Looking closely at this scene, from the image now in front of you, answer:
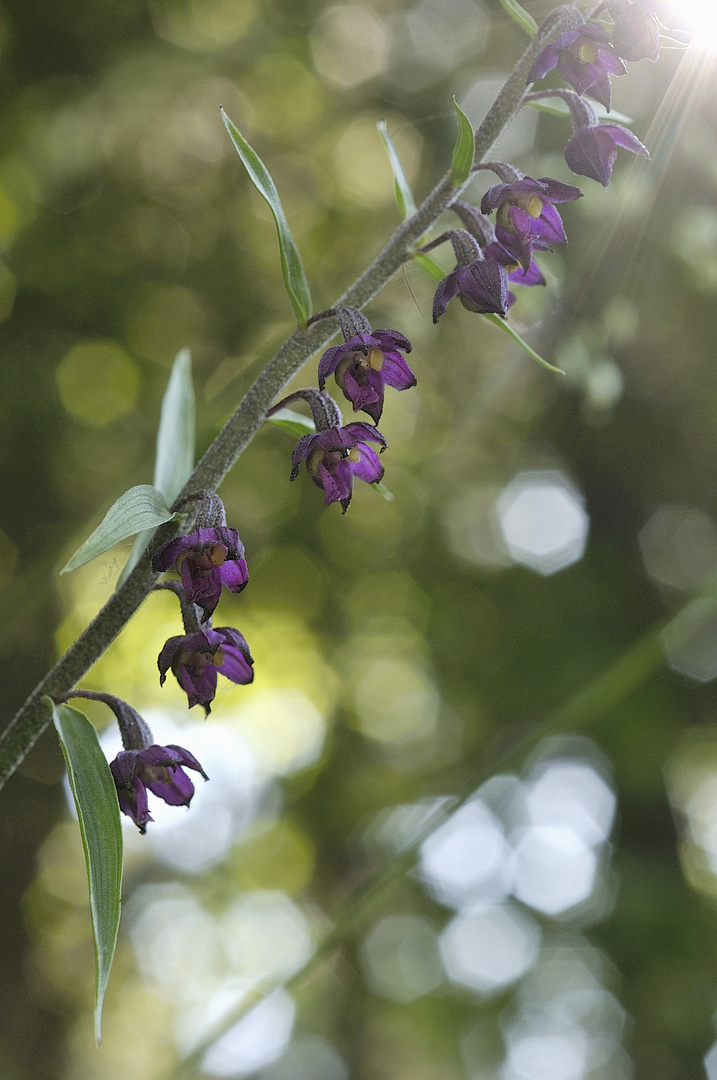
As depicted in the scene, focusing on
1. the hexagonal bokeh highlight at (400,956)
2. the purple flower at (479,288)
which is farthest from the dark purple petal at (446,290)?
the hexagonal bokeh highlight at (400,956)

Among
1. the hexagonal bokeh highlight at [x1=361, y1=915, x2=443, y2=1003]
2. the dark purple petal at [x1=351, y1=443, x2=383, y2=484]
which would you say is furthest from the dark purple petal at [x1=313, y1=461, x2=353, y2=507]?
the hexagonal bokeh highlight at [x1=361, y1=915, x2=443, y2=1003]

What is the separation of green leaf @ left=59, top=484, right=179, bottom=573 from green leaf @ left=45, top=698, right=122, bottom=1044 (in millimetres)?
230

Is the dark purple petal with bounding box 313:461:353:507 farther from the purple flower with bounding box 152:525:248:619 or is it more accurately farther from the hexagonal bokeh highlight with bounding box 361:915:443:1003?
the hexagonal bokeh highlight with bounding box 361:915:443:1003

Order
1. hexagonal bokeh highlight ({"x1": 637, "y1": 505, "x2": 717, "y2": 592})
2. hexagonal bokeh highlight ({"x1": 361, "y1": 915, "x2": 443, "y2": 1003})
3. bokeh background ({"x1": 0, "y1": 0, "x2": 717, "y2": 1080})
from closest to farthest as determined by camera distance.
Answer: bokeh background ({"x1": 0, "y1": 0, "x2": 717, "y2": 1080}) → hexagonal bokeh highlight ({"x1": 637, "y1": 505, "x2": 717, "y2": 592}) → hexagonal bokeh highlight ({"x1": 361, "y1": 915, "x2": 443, "y2": 1003})

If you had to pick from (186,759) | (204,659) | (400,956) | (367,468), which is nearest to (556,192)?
(367,468)

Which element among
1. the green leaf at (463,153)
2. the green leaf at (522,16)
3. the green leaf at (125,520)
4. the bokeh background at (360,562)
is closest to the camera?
the green leaf at (125,520)

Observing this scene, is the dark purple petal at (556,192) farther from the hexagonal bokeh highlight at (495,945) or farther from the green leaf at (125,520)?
the hexagonal bokeh highlight at (495,945)

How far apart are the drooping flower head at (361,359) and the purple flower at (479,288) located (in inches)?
2.8

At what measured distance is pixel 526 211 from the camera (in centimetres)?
101

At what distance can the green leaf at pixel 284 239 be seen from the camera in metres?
1.05

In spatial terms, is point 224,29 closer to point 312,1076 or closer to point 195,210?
point 195,210

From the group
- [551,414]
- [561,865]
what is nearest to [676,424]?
[551,414]

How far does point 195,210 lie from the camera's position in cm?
474

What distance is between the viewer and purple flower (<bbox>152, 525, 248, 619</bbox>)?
0.91 m
